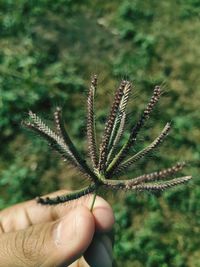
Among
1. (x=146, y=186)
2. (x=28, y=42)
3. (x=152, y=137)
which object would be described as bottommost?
(x=152, y=137)

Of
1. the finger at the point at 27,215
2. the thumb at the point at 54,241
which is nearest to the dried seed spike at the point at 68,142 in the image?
the thumb at the point at 54,241

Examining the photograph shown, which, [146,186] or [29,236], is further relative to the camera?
[29,236]

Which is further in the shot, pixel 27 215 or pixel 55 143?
pixel 27 215

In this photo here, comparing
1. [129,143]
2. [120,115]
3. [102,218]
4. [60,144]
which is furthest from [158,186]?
[102,218]

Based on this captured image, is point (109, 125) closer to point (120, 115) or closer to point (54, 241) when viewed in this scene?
point (120, 115)

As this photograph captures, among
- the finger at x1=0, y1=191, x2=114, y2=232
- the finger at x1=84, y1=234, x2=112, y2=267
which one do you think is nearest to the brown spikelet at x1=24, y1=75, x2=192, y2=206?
the finger at x1=84, y1=234, x2=112, y2=267

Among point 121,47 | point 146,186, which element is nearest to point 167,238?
point 121,47

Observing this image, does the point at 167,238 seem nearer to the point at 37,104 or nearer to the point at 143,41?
the point at 37,104
